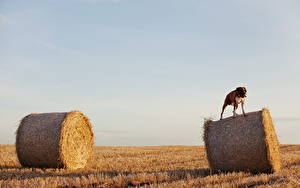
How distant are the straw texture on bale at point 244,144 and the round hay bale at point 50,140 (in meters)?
3.97

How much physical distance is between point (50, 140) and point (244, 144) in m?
5.30

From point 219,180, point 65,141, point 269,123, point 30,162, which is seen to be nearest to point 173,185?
point 219,180

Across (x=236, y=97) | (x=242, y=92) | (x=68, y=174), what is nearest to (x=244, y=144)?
(x=236, y=97)

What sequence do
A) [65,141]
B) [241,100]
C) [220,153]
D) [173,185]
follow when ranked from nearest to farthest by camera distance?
[173,185]
[241,100]
[220,153]
[65,141]

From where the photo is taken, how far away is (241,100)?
10156 millimetres

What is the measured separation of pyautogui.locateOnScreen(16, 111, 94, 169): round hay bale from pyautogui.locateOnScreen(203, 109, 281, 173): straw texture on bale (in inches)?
156

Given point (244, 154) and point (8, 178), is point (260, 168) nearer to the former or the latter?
point (244, 154)

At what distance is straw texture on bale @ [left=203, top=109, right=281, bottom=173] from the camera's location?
10.3 meters

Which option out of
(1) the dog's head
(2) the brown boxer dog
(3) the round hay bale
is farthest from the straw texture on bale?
(3) the round hay bale

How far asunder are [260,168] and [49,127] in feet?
19.2

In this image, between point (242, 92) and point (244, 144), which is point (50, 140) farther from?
point (242, 92)

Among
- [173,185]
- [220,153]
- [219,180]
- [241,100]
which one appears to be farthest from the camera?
[220,153]

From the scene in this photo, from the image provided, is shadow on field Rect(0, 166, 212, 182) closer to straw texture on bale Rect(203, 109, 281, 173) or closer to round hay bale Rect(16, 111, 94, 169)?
straw texture on bale Rect(203, 109, 281, 173)

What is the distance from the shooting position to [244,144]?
10.4 m
